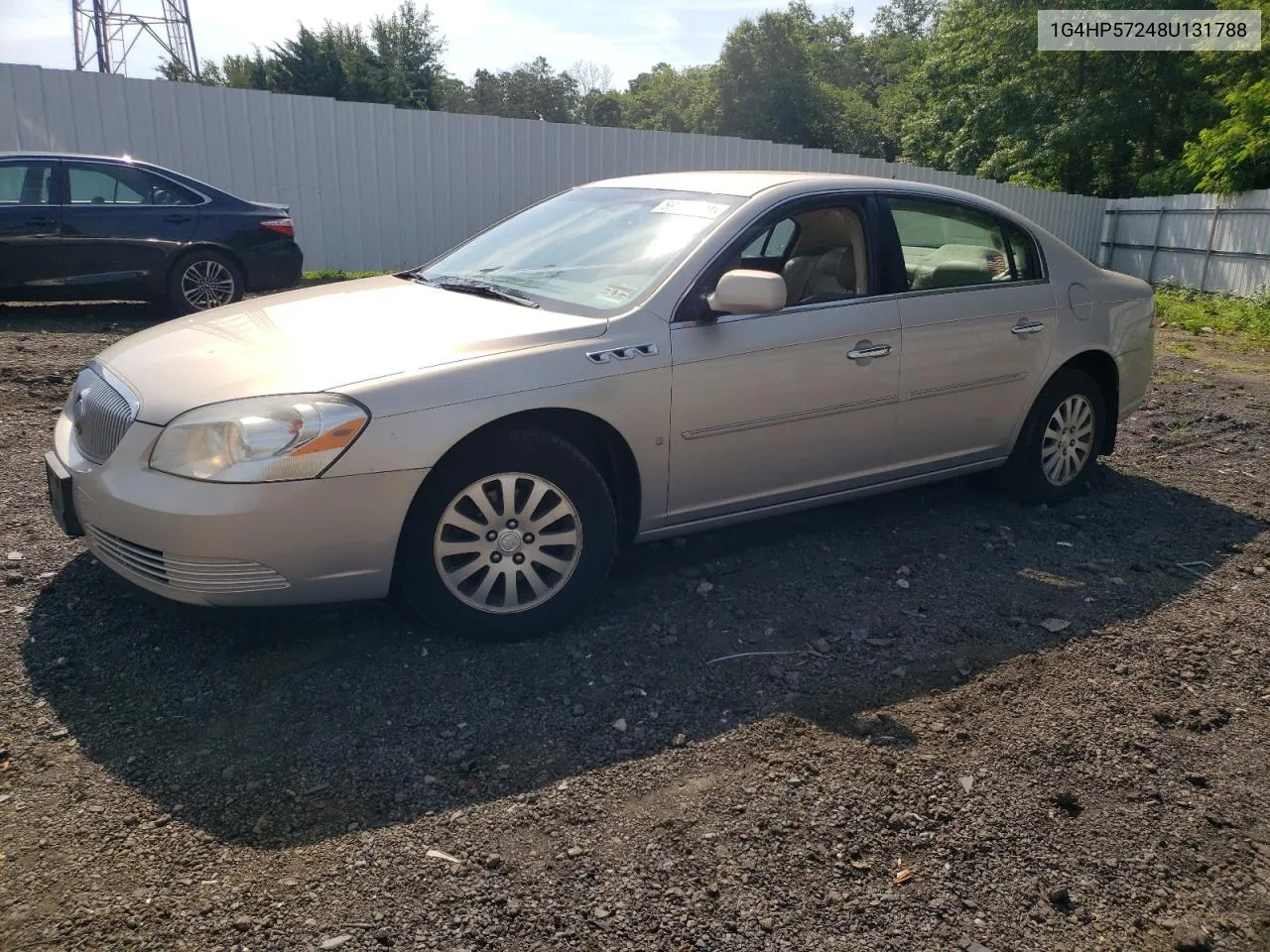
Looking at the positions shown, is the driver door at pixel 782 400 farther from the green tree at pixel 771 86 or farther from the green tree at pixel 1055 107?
the green tree at pixel 771 86

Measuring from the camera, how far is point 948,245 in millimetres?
5152

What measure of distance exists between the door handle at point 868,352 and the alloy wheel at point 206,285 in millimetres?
6980

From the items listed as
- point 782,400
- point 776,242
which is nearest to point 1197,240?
point 776,242

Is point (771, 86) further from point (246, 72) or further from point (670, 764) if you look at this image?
point (670, 764)

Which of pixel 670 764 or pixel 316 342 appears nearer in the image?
pixel 670 764

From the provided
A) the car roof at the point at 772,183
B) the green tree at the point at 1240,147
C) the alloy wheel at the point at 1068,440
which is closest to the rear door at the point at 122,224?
the car roof at the point at 772,183

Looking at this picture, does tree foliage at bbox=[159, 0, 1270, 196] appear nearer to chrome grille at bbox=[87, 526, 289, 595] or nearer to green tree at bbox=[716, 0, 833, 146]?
green tree at bbox=[716, 0, 833, 146]

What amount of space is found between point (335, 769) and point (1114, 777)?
2.32 metres

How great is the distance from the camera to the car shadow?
118 inches

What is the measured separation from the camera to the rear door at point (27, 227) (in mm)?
8633

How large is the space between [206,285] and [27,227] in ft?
4.85

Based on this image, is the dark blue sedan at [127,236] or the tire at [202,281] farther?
the tire at [202,281]

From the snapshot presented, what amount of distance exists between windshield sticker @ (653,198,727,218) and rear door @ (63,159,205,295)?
643 centimetres

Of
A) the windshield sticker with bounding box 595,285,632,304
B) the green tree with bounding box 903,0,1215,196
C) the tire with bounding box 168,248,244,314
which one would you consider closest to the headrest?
the windshield sticker with bounding box 595,285,632,304
